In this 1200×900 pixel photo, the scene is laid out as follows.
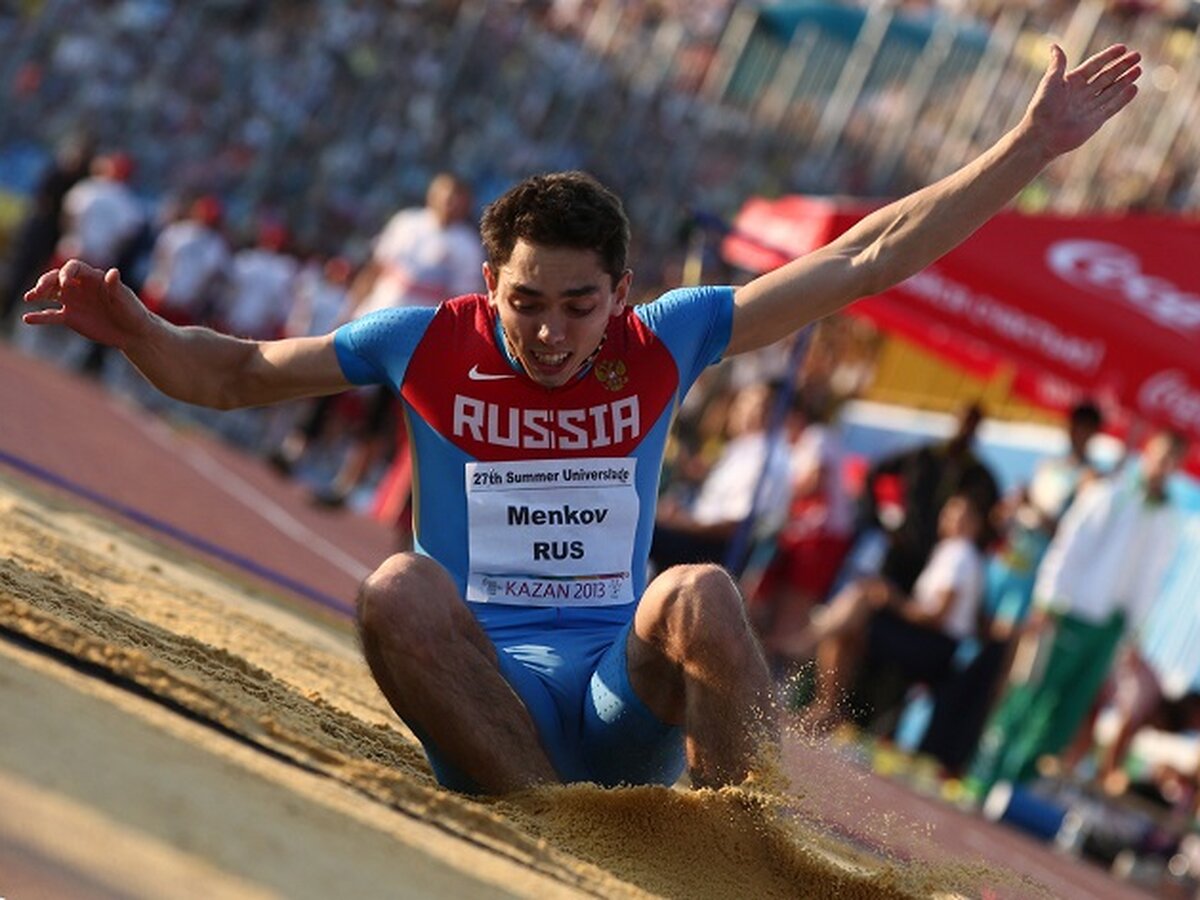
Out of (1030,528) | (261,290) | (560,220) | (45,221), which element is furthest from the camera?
(261,290)

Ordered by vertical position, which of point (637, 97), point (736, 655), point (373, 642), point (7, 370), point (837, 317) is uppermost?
point (637, 97)

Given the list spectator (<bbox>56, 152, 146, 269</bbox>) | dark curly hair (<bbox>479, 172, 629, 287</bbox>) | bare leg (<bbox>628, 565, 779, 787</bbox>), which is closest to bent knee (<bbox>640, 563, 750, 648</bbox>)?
bare leg (<bbox>628, 565, 779, 787</bbox>)

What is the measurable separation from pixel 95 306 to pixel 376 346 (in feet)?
2.01

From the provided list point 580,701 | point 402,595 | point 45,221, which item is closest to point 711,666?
point 580,701

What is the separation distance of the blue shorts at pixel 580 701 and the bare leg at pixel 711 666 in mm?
150

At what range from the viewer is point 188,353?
16.1 feet

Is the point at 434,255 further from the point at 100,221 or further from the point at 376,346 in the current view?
the point at 376,346

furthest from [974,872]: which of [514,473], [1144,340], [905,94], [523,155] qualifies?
[523,155]

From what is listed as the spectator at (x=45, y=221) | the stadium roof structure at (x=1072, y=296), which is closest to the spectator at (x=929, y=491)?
the stadium roof structure at (x=1072, y=296)

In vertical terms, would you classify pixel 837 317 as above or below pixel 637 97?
below

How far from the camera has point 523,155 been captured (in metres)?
24.9

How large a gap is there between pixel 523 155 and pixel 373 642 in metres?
20.7

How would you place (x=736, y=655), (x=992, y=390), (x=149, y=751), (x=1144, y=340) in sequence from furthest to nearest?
(x=992, y=390) < (x=1144, y=340) < (x=736, y=655) < (x=149, y=751)

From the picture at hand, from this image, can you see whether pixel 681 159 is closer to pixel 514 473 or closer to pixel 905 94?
pixel 905 94
